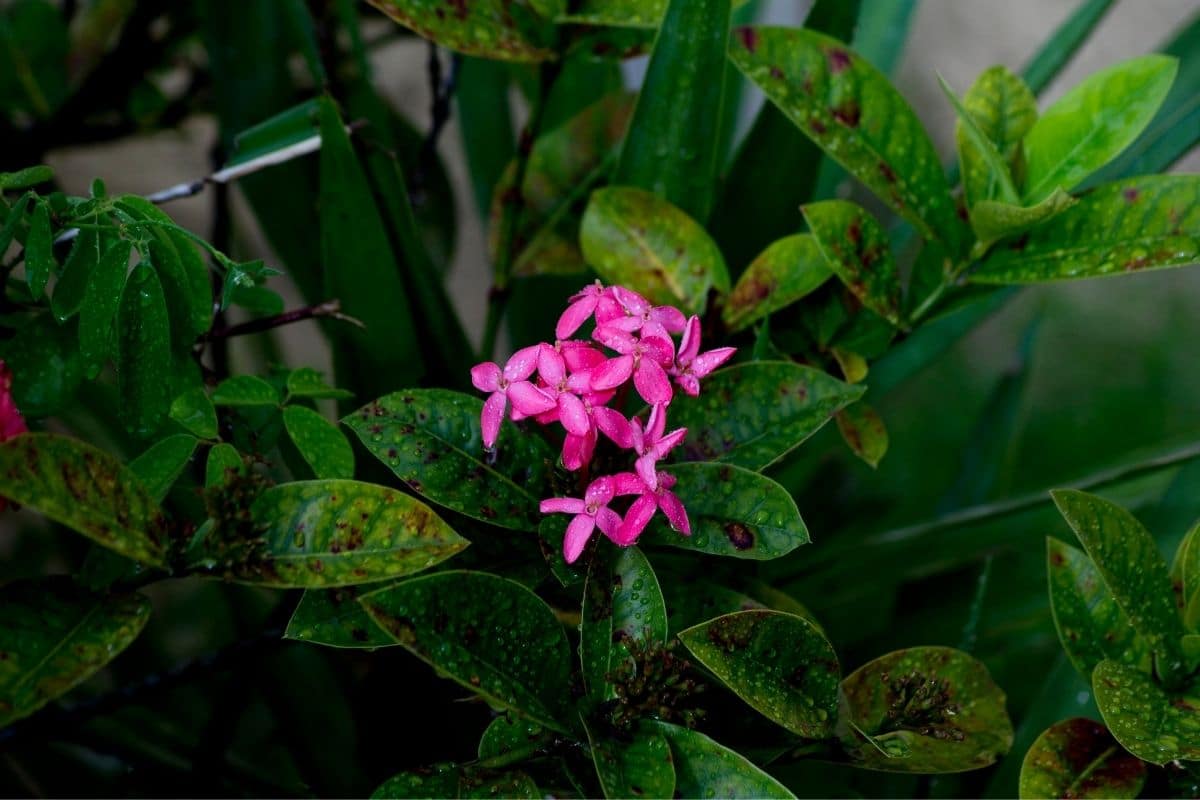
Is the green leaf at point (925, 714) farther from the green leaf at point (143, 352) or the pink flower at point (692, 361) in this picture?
the green leaf at point (143, 352)

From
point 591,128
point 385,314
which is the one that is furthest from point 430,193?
point 385,314

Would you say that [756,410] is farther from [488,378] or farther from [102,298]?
A: [102,298]

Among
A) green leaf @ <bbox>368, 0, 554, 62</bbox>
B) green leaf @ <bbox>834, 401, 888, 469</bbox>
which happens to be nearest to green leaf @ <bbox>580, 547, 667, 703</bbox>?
green leaf @ <bbox>834, 401, 888, 469</bbox>

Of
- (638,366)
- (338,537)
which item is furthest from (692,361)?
(338,537)

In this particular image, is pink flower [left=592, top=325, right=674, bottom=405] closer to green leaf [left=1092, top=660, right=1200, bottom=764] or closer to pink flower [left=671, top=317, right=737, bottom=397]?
pink flower [left=671, top=317, right=737, bottom=397]

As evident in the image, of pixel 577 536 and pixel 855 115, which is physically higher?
pixel 855 115
